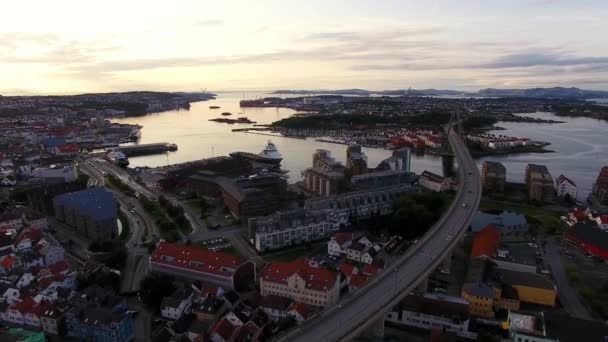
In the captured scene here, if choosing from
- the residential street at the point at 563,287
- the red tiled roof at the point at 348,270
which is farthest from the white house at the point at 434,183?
the red tiled roof at the point at 348,270

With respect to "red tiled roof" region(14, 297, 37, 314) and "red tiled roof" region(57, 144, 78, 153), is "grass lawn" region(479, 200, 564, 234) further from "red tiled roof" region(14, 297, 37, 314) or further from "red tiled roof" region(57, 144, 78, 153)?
"red tiled roof" region(57, 144, 78, 153)

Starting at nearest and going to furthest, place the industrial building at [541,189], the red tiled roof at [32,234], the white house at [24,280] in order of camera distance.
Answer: the white house at [24,280]
the red tiled roof at [32,234]
the industrial building at [541,189]

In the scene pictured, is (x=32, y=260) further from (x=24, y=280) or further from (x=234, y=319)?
(x=234, y=319)

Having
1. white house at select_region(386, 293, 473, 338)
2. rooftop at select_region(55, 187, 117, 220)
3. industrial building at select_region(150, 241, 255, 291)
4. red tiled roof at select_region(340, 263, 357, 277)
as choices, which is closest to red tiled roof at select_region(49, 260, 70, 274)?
industrial building at select_region(150, 241, 255, 291)

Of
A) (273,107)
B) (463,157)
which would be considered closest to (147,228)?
(463,157)

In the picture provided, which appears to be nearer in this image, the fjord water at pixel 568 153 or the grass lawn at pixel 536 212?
the grass lawn at pixel 536 212

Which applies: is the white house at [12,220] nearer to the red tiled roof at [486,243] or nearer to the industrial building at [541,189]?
the red tiled roof at [486,243]

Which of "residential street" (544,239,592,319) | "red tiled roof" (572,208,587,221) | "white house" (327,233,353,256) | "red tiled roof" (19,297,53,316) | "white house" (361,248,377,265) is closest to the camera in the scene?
"red tiled roof" (19,297,53,316)
